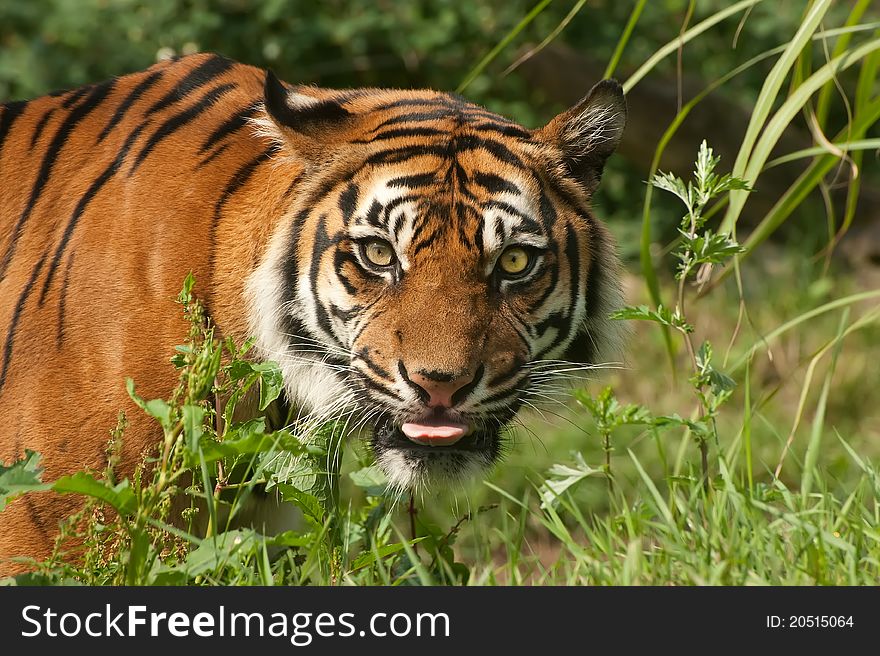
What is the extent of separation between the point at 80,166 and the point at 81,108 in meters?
0.22

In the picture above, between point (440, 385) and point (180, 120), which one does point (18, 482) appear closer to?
point (440, 385)

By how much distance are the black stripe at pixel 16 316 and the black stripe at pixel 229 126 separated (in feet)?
1.49

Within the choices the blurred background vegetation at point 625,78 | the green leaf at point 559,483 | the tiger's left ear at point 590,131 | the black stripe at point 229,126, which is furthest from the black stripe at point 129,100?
Result: the blurred background vegetation at point 625,78

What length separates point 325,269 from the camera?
8.04 ft

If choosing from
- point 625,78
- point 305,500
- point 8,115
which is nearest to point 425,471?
point 305,500

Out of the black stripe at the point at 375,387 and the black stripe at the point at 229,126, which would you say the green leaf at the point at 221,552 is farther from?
the black stripe at the point at 229,126

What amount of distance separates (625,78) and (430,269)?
4.26m

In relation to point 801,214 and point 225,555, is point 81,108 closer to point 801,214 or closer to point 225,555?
point 225,555

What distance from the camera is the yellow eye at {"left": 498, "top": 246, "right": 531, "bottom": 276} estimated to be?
2.38m

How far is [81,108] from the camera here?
2867 mm

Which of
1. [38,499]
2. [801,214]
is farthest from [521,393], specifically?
[801,214]

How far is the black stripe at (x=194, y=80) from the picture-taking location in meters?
2.78

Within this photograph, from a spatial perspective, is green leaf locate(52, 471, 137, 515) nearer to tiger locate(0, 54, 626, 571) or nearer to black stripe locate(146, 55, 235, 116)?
tiger locate(0, 54, 626, 571)

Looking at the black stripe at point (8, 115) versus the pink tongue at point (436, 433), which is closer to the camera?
the pink tongue at point (436, 433)
